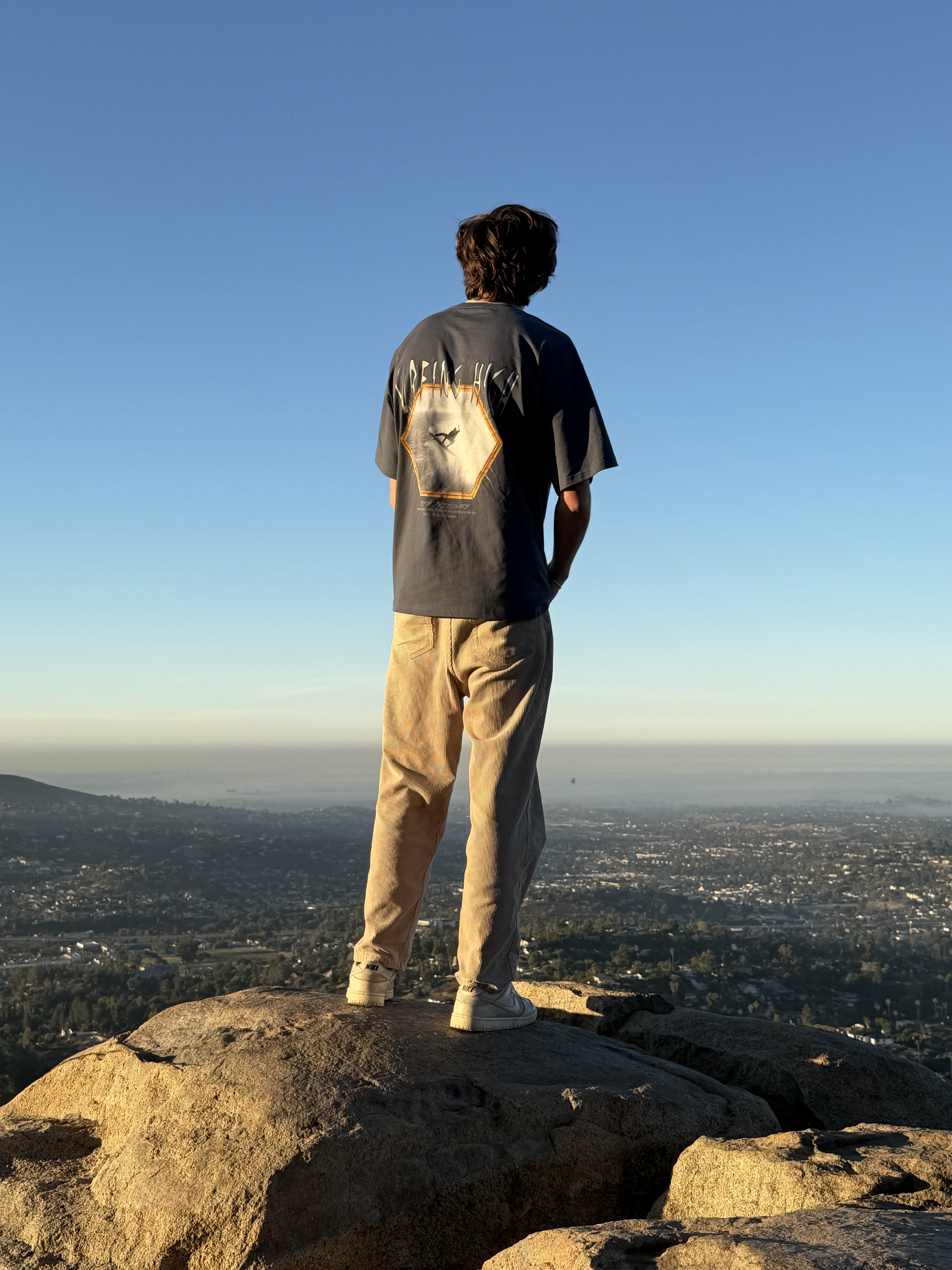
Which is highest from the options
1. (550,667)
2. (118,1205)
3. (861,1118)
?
(550,667)

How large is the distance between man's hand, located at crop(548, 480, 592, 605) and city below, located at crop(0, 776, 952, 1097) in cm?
265

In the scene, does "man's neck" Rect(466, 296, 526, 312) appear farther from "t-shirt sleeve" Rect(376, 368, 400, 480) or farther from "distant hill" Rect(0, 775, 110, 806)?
"distant hill" Rect(0, 775, 110, 806)

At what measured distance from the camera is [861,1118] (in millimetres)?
4938

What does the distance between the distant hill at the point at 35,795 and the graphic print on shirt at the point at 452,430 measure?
7860 cm

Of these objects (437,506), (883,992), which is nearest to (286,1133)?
(437,506)

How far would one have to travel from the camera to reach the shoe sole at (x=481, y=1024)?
13.9 feet

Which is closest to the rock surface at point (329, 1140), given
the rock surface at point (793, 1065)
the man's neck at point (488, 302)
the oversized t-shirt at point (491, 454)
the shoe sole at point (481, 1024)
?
the shoe sole at point (481, 1024)

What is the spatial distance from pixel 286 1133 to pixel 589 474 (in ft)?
9.67

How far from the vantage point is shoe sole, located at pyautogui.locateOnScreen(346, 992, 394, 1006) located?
→ 4445 mm

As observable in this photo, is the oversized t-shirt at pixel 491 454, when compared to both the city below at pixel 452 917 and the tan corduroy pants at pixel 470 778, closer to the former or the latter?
the tan corduroy pants at pixel 470 778

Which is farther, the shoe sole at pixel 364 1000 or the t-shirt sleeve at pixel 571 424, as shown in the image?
the shoe sole at pixel 364 1000

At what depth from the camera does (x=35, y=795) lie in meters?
78.9

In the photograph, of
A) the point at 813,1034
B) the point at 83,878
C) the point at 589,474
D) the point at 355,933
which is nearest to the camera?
the point at 589,474

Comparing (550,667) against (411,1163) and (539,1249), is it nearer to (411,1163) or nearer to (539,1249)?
(411,1163)
